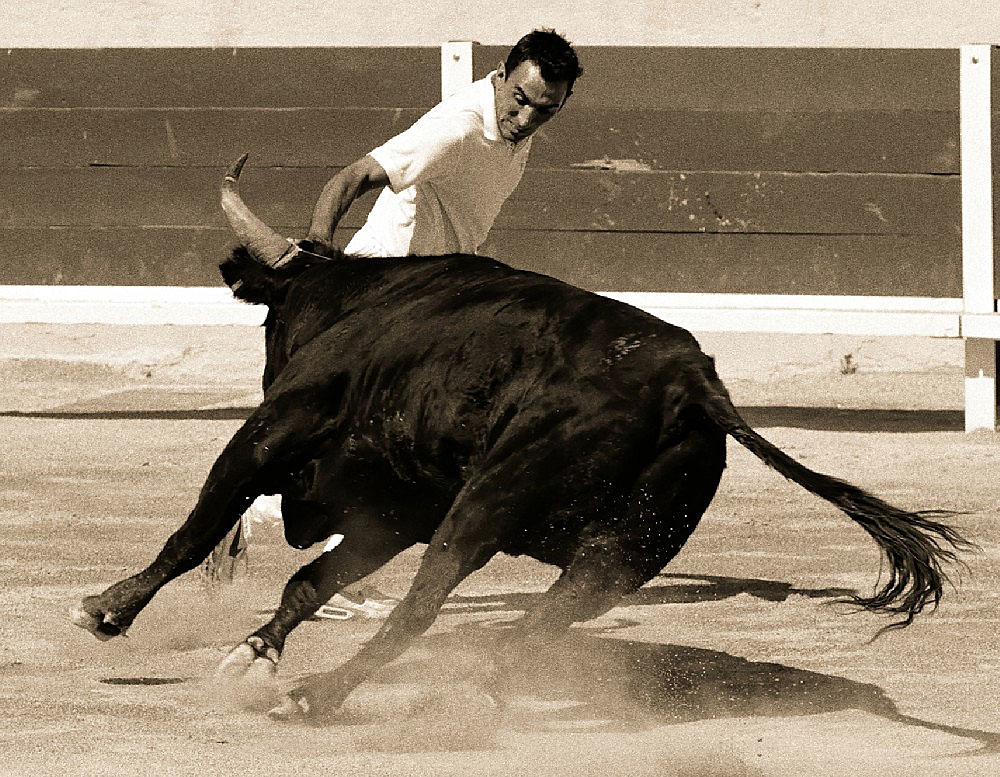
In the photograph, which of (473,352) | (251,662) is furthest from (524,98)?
(251,662)

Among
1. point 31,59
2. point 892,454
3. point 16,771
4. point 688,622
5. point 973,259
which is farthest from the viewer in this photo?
point 31,59

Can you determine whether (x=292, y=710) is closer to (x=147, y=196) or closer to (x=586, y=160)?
(x=586, y=160)

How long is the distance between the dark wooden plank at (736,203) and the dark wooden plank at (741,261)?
41 mm

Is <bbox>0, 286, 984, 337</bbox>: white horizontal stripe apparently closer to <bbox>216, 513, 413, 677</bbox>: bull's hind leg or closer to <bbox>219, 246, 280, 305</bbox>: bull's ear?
<bbox>219, 246, 280, 305</bbox>: bull's ear

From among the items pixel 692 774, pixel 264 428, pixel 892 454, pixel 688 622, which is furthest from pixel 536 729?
pixel 892 454

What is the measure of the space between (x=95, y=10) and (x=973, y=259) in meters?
4.51

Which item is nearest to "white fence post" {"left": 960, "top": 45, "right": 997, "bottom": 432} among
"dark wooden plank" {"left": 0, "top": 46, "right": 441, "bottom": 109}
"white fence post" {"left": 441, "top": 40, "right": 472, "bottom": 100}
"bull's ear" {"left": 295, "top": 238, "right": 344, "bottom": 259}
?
"white fence post" {"left": 441, "top": 40, "right": 472, "bottom": 100}

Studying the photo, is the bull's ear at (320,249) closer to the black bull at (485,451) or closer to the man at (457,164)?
the man at (457,164)

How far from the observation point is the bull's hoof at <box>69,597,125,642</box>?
389 centimetres

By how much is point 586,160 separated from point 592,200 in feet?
0.51

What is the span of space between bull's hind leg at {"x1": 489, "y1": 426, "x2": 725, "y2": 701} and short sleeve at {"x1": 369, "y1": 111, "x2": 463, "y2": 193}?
3.80 feet

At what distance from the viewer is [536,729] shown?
357 cm

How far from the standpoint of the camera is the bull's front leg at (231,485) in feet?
12.5

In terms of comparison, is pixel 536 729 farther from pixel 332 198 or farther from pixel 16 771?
pixel 332 198
